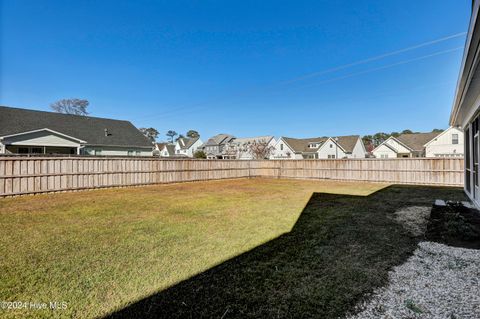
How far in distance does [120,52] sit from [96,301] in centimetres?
1804

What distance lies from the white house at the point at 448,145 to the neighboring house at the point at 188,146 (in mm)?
35895

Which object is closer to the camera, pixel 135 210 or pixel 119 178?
pixel 135 210

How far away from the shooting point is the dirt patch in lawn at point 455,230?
11.5 feet

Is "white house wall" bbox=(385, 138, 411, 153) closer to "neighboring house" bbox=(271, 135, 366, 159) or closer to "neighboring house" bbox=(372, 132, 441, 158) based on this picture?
"neighboring house" bbox=(372, 132, 441, 158)

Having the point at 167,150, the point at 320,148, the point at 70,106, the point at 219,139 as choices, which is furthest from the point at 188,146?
the point at 320,148

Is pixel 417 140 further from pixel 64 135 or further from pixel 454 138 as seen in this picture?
pixel 64 135

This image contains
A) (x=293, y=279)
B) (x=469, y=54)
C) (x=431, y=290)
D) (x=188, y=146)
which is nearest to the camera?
(x=431, y=290)

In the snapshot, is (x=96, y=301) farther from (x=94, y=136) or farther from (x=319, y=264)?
(x=94, y=136)

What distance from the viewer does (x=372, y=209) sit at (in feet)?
20.2

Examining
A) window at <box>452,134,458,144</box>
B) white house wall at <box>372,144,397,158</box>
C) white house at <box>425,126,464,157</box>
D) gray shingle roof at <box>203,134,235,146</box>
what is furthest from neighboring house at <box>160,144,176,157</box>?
window at <box>452,134,458,144</box>

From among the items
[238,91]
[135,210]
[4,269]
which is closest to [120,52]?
[238,91]

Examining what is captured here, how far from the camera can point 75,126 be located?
18.8 metres

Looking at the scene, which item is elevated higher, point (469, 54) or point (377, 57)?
point (377, 57)

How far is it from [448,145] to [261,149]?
21.0 metres
